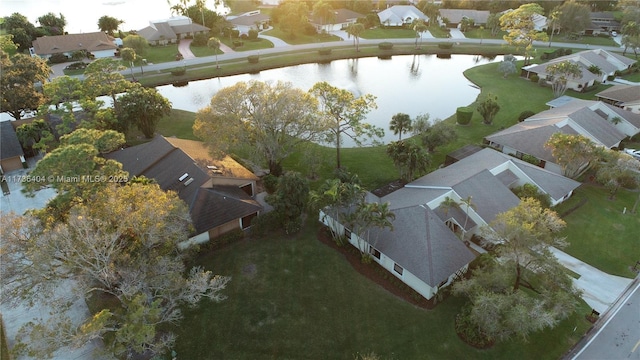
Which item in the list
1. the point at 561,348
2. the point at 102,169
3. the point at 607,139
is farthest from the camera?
the point at 607,139

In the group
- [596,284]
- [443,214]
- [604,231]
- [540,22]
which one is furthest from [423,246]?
[540,22]

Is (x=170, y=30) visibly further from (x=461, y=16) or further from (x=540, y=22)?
(x=540, y=22)

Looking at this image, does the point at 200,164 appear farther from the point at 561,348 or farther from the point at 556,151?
the point at 556,151

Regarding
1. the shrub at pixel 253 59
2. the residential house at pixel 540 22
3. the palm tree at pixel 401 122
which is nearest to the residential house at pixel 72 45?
the shrub at pixel 253 59

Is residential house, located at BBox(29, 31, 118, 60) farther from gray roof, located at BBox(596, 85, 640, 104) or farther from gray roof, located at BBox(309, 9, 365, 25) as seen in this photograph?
gray roof, located at BBox(596, 85, 640, 104)

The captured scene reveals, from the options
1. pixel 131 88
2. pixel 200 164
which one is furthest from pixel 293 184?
pixel 131 88

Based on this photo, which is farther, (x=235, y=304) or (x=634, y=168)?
(x=634, y=168)

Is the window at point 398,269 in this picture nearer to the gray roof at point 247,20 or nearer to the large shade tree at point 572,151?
the large shade tree at point 572,151
